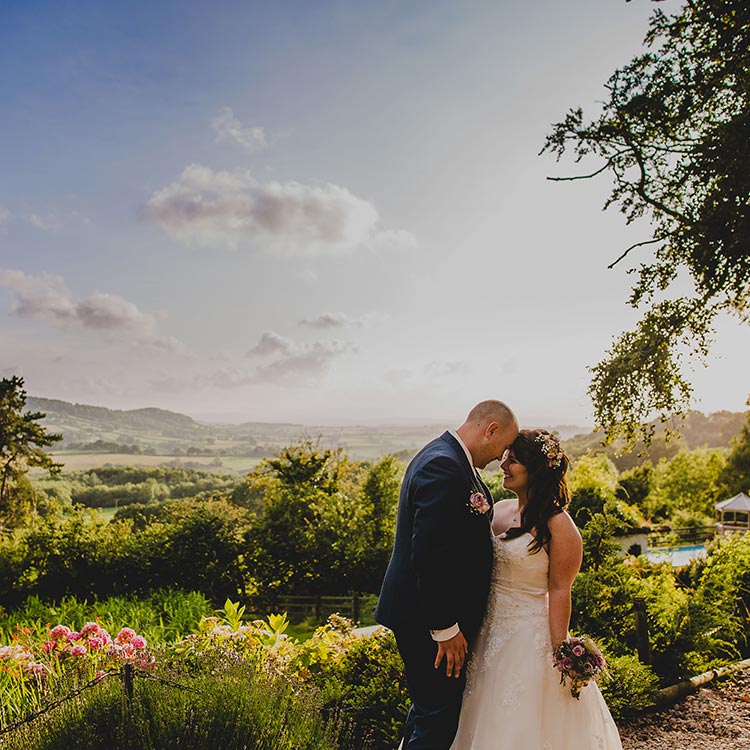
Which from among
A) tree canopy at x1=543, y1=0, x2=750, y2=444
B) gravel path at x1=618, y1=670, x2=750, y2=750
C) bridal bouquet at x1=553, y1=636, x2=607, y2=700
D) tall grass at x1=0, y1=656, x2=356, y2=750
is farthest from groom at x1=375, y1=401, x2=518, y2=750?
tree canopy at x1=543, y1=0, x2=750, y2=444

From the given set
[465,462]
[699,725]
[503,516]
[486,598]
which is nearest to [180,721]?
[486,598]

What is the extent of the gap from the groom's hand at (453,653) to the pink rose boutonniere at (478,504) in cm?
63

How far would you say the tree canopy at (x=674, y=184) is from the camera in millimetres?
7875

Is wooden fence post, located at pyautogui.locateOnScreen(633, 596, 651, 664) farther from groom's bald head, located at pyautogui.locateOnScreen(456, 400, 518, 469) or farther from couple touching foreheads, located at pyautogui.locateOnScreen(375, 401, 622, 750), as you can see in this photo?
groom's bald head, located at pyautogui.locateOnScreen(456, 400, 518, 469)

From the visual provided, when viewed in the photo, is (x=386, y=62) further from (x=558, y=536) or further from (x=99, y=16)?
(x=558, y=536)

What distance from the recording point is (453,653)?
9.73 feet

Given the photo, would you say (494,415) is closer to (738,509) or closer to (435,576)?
(435,576)

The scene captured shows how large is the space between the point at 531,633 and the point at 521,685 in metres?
0.26

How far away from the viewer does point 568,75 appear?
8.76 metres

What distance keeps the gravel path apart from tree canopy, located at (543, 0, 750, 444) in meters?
5.61

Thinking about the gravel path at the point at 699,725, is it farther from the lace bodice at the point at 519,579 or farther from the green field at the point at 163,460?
the green field at the point at 163,460

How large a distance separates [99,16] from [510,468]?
8.38 meters

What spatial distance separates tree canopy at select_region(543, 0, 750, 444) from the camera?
7.88 m

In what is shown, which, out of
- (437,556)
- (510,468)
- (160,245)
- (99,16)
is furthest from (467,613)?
(160,245)
